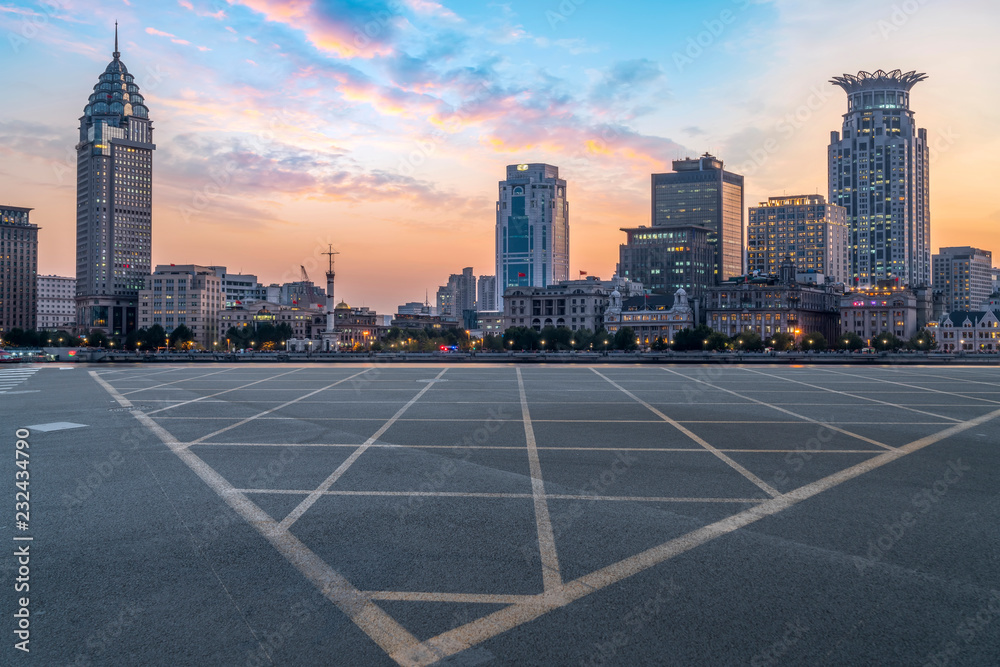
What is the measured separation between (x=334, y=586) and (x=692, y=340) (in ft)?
487

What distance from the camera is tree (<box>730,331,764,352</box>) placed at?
511ft

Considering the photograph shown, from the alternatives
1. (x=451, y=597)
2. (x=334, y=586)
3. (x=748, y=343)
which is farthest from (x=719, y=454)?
(x=748, y=343)

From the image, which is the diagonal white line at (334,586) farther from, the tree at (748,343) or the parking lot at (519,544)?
the tree at (748,343)

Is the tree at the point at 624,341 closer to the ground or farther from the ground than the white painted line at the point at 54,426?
farther from the ground

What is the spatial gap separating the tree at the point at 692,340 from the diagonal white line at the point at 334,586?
457ft

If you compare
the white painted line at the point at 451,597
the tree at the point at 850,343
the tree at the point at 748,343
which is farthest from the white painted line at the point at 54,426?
the tree at the point at 850,343

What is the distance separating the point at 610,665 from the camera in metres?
7.83

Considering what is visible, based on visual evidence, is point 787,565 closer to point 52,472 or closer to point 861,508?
point 861,508

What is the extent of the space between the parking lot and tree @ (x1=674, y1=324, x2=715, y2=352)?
12366cm

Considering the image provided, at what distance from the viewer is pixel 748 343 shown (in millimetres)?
158625

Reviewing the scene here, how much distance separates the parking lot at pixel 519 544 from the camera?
8.38 meters

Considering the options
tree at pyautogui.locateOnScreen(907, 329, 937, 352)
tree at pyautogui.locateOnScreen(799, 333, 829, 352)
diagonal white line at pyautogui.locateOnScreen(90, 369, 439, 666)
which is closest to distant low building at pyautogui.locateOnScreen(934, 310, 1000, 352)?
tree at pyautogui.locateOnScreen(907, 329, 937, 352)

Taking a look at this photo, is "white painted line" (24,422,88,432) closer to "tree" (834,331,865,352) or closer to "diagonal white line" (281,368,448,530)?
"diagonal white line" (281,368,448,530)

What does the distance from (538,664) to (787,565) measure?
5110 millimetres
